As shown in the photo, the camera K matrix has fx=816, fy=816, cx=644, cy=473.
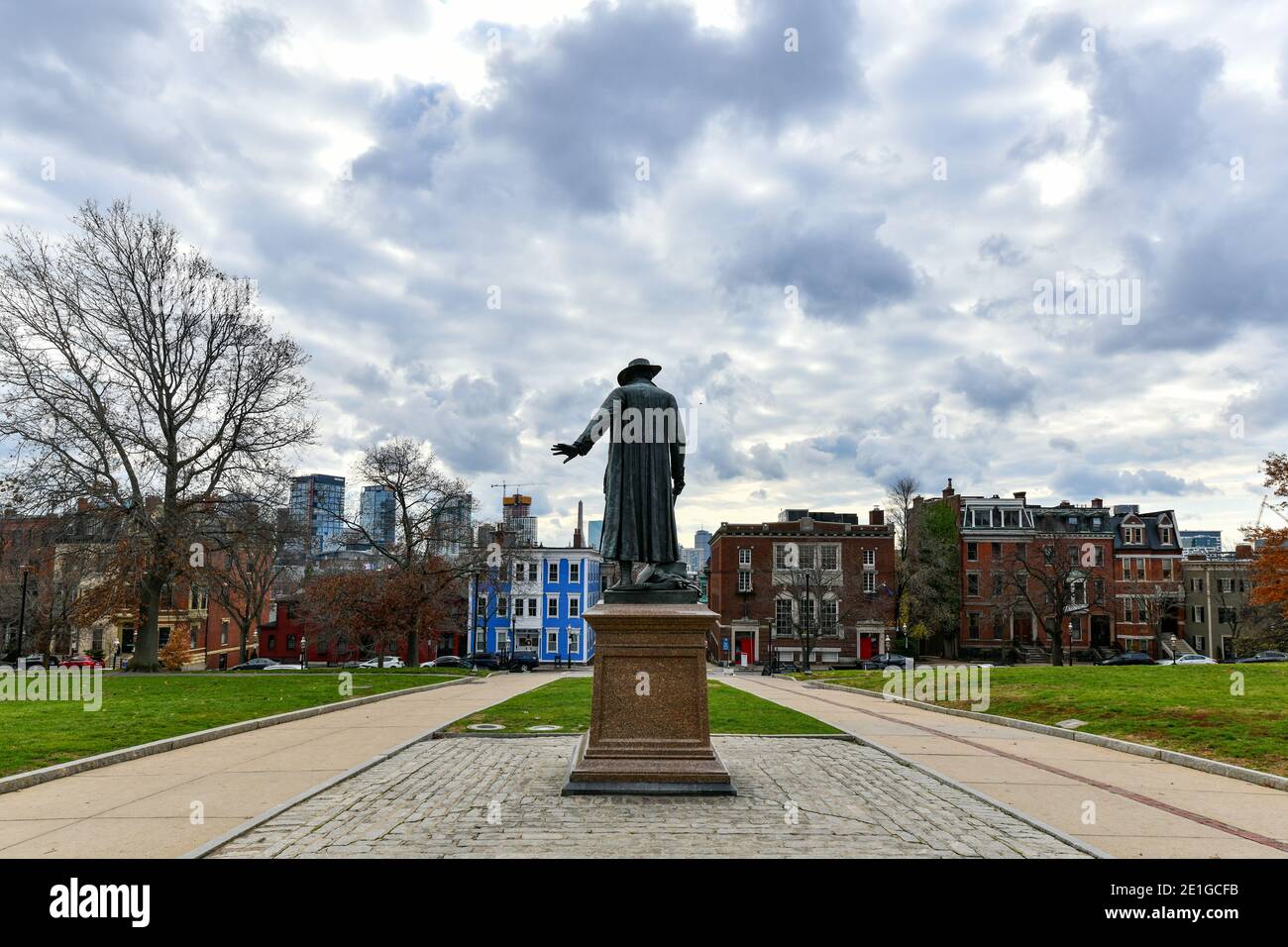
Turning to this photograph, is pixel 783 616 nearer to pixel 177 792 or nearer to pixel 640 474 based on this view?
pixel 640 474

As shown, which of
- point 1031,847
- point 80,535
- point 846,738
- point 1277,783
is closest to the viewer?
point 1031,847

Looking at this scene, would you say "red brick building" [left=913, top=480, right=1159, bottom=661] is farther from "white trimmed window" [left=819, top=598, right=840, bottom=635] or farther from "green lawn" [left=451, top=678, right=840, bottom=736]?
"green lawn" [left=451, top=678, right=840, bottom=736]

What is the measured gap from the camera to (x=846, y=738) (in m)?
12.3

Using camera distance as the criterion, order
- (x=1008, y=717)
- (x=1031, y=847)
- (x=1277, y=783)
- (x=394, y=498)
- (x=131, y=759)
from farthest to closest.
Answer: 1. (x=394, y=498)
2. (x=1008, y=717)
3. (x=131, y=759)
4. (x=1277, y=783)
5. (x=1031, y=847)

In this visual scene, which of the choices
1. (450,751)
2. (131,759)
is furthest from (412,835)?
(131,759)

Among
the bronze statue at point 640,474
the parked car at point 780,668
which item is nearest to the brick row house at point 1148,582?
the parked car at point 780,668

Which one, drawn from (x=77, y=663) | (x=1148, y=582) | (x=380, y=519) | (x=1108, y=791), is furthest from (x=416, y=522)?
(x=1148, y=582)

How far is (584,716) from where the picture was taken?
14844 mm

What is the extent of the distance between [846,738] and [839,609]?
147 ft

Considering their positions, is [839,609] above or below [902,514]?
below

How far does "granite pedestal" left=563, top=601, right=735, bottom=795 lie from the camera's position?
25.4ft

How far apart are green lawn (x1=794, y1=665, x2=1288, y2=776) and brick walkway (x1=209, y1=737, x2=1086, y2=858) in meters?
5.26

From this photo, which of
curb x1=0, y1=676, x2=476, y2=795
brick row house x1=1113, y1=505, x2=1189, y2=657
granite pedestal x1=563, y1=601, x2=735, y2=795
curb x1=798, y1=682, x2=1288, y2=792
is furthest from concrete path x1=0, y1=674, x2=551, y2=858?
brick row house x1=1113, y1=505, x2=1189, y2=657

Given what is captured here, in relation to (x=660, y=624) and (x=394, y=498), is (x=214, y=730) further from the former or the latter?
(x=394, y=498)
